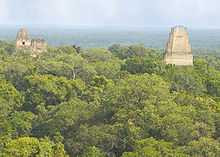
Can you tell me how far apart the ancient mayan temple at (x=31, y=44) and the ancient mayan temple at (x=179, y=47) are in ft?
63.8

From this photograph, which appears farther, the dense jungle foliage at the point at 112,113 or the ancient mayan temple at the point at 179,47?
the ancient mayan temple at the point at 179,47

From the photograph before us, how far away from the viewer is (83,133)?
3409cm

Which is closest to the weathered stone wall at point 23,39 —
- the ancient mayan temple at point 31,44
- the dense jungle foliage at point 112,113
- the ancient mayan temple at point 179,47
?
the ancient mayan temple at point 31,44

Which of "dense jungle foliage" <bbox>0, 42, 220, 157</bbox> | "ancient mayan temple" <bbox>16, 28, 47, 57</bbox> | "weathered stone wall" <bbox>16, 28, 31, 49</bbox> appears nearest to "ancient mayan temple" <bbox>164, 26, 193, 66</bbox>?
"dense jungle foliage" <bbox>0, 42, 220, 157</bbox>

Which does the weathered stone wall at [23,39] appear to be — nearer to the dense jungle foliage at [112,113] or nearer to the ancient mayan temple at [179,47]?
the dense jungle foliage at [112,113]

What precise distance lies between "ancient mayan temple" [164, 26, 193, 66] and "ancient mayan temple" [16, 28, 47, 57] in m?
19.4

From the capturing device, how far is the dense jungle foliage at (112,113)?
3064cm

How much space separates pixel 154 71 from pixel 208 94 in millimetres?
4556

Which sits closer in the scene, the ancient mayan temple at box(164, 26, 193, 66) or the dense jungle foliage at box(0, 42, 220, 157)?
the dense jungle foliage at box(0, 42, 220, 157)

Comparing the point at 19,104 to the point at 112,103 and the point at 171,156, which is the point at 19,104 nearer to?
the point at 112,103

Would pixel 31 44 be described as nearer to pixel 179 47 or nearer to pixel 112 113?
pixel 179 47

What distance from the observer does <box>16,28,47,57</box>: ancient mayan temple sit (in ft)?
217

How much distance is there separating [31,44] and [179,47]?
2209cm

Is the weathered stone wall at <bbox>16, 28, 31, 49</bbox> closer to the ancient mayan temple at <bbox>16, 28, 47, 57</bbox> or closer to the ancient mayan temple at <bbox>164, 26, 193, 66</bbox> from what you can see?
the ancient mayan temple at <bbox>16, 28, 47, 57</bbox>
